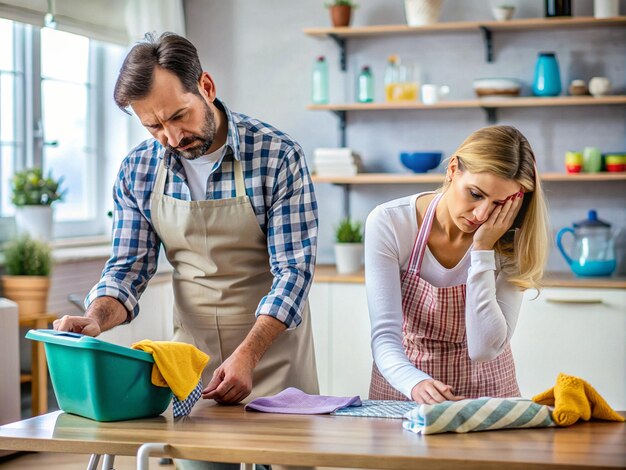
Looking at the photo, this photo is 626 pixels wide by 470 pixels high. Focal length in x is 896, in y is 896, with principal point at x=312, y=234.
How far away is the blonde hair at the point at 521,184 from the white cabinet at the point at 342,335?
2181mm

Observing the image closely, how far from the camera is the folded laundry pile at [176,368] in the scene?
1688 mm

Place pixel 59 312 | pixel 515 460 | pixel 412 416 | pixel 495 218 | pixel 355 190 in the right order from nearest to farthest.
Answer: pixel 515 460
pixel 412 416
pixel 495 218
pixel 59 312
pixel 355 190

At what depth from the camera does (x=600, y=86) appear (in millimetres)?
4309

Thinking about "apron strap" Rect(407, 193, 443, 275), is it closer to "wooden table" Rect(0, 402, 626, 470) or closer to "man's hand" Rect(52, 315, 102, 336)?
"wooden table" Rect(0, 402, 626, 470)

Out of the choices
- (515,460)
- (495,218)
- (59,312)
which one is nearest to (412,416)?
(515,460)

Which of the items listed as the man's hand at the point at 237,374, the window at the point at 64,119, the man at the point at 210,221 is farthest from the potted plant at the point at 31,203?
the man's hand at the point at 237,374

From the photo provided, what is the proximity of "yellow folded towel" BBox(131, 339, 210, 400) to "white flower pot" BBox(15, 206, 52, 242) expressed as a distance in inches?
93.0

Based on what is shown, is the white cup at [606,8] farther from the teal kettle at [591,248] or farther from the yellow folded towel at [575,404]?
the yellow folded towel at [575,404]

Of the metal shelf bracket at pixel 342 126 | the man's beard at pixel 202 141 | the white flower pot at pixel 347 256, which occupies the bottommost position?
the white flower pot at pixel 347 256

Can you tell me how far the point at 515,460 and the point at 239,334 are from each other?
40.3 inches

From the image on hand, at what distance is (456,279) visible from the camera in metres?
2.17

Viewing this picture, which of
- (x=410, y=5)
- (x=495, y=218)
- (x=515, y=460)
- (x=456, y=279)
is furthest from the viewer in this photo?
(x=410, y=5)

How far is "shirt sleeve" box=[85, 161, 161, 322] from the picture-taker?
219cm

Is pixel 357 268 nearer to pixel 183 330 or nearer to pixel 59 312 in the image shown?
pixel 59 312
